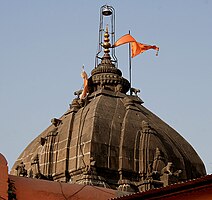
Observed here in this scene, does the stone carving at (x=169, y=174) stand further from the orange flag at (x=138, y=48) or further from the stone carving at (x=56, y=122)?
the orange flag at (x=138, y=48)

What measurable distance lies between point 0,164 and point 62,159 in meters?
13.8

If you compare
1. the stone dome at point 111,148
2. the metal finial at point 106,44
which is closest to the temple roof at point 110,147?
the stone dome at point 111,148

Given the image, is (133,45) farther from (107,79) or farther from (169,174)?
(169,174)

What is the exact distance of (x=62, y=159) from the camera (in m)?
34.9

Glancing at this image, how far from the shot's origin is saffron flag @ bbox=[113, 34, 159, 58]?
137 feet

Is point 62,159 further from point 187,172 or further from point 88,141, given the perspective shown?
point 187,172

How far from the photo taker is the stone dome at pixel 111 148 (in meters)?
33.2

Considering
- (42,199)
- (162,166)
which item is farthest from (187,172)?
(42,199)

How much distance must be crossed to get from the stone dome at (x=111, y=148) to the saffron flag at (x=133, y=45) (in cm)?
289

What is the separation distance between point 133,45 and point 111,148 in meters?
9.56

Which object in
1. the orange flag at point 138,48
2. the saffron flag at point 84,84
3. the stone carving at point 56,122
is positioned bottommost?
the stone carving at point 56,122

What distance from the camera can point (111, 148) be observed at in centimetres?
3438

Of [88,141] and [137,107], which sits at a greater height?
[137,107]

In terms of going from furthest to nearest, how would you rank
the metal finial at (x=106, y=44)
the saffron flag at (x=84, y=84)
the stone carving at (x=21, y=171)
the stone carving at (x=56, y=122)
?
the metal finial at (x=106, y=44)
the saffron flag at (x=84, y=84)
the stone carving at (x=56, y=122)
the stone carving at (x=21, y=171)
